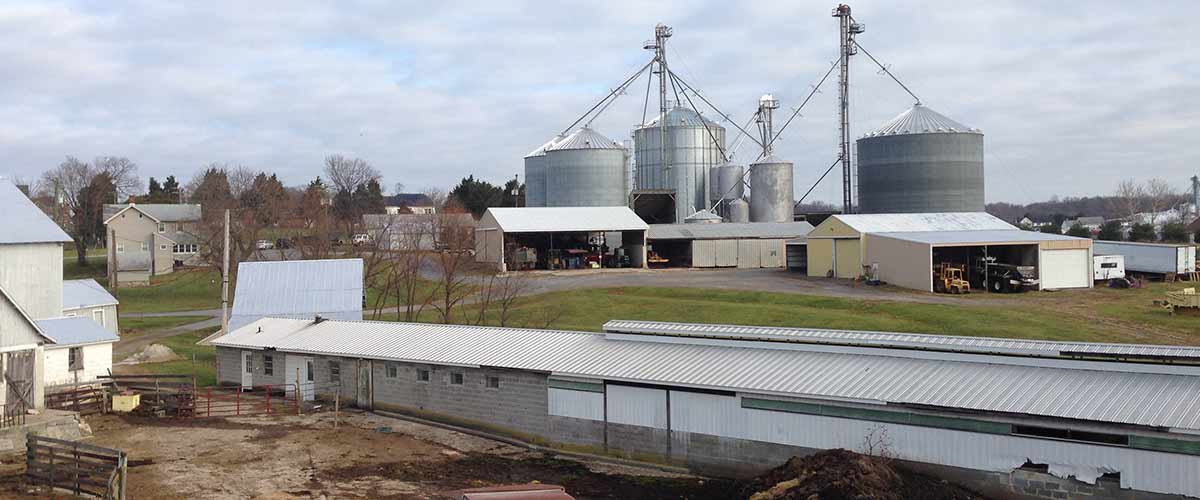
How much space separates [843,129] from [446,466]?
67.3 metres

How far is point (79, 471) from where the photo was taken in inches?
850

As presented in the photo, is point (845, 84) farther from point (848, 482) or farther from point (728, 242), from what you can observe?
point (848, 482)

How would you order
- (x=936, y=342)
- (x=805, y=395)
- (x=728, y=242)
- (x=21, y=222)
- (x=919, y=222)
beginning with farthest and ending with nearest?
(x=728, y=242) < (x=919, y=222) < (x=21, y=222) < (x=936, y=342) < (x=805, y=395)

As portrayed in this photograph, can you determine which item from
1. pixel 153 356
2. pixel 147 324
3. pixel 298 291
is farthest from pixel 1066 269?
pixel 147 324

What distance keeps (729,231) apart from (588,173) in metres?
18.1

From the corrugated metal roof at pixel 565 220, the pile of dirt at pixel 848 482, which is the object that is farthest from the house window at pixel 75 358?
the corrugated metal roof at pixel 565 220

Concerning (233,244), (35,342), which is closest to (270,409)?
(35,342)

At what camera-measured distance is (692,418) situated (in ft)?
81.7

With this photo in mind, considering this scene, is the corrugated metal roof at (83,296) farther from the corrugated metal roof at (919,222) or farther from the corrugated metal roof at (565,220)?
the corrugated metal roof at (919,222)

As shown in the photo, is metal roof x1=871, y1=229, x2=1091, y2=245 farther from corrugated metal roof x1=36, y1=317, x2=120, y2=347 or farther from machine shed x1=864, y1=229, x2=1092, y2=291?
corrugated metal roof x1=36, y1=317, x2=120, y2=347

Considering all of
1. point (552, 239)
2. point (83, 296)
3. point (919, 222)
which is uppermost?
point (919, 222)

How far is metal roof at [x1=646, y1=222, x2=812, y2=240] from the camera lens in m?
76.3

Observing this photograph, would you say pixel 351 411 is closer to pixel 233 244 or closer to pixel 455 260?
pixel 455 260

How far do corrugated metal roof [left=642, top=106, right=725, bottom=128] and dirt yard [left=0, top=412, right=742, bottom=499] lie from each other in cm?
6548
